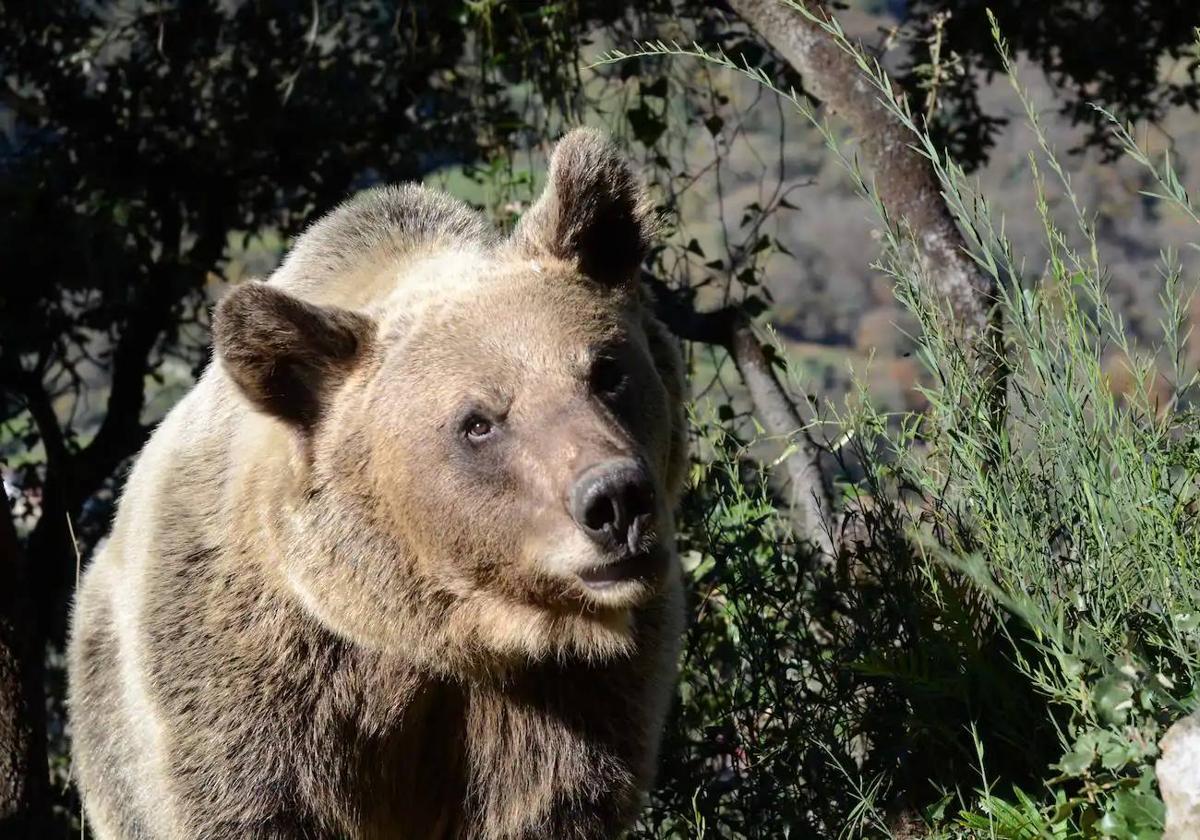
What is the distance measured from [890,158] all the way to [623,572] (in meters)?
2.54

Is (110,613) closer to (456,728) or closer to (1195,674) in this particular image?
(456,728)

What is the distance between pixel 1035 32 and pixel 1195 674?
4.88 meters

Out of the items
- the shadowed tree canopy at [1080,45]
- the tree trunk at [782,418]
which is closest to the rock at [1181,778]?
the tree trunk at [782,418]

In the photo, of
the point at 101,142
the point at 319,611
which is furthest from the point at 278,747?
the point at 101,142

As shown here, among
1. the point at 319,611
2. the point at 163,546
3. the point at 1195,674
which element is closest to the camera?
the point at 1195,674

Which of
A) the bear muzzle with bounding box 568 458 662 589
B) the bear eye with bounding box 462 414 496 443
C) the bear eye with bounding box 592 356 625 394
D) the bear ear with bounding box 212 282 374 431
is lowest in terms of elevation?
the bear muzzle with bounding box 568 458 662 589

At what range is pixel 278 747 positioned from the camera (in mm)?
3602

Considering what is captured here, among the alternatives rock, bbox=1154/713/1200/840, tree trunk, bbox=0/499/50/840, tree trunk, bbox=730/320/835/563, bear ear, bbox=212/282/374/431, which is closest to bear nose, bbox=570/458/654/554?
bear ear, bbox=212/282/374/431

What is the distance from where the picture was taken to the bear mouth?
3156 mm

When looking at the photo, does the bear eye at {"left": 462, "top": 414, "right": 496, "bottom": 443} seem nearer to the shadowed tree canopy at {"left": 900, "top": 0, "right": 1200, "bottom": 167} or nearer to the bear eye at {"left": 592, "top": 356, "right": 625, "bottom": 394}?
the bear eye at {"left": 592, "top": 356, "right": 625, "bottom": 394}

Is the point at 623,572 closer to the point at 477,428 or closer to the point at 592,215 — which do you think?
the point at 477,428

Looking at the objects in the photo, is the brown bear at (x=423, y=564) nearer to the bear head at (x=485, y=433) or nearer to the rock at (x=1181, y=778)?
the bear head at (x=485, y=433)

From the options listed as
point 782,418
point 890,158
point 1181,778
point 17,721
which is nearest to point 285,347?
point 17,721

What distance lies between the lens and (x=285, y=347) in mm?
3510
